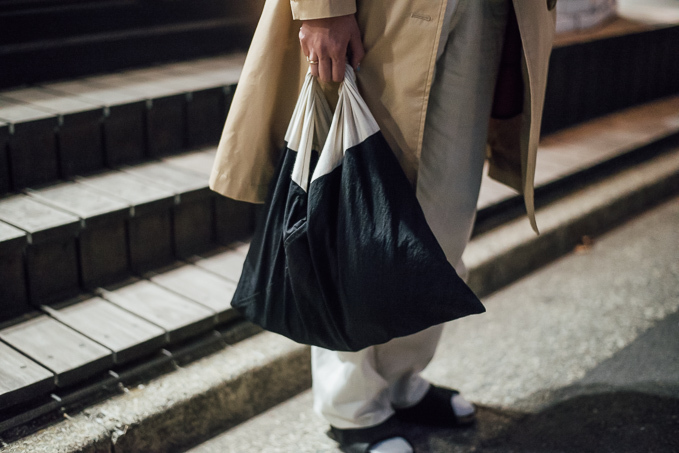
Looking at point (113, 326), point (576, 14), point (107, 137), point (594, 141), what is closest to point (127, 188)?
point (107, 137)

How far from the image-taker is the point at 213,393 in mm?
1814

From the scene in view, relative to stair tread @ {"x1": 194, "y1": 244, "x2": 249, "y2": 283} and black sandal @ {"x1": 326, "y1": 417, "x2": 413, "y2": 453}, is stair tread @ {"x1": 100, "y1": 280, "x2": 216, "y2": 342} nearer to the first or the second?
stair tread @ {"x1": 194, "y1": 244, "x2": 249, "y2": 283}

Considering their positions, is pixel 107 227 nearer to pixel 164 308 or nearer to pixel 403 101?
pixel 164 308

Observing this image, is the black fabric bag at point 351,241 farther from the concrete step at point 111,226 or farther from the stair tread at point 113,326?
the concrete step at point 111,226

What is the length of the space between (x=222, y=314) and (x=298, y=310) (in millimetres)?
636

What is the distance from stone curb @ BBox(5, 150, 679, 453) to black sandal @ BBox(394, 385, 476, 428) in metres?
0.36

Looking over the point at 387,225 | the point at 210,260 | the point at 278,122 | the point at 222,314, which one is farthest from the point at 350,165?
the point at 210,260

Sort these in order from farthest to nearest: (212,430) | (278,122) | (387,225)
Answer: (212,430) < (278,122) < (387,225)

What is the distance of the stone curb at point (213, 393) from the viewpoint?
1605 mm

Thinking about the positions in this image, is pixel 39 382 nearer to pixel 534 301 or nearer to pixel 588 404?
pixel 588 404

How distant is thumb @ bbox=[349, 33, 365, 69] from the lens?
4.60 ft

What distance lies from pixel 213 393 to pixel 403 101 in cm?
93

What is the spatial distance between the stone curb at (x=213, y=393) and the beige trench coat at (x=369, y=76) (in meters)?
0.58

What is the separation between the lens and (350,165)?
4.50ft
